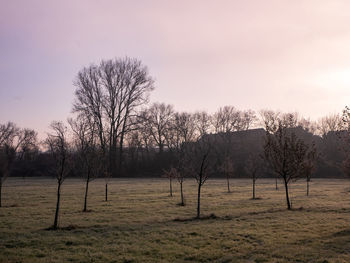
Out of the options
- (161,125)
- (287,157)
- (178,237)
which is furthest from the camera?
(161,125)

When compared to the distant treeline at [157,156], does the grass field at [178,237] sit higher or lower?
lower

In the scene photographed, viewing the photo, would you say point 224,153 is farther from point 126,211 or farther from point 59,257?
point 59,257

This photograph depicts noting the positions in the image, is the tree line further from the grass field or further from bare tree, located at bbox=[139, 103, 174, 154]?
the grass field

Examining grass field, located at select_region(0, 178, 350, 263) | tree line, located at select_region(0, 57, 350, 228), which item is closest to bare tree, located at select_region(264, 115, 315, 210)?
grass field, located at select_region(0, 178, 350, 263)

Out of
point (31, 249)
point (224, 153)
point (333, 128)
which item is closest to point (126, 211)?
point (31, 249)

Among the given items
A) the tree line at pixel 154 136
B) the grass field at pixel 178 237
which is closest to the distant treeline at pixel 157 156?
the tree line at pixel 154 136

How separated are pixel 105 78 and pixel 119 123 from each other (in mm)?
9536

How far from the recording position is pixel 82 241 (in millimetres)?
9633

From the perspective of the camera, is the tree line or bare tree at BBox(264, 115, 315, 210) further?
the tree line

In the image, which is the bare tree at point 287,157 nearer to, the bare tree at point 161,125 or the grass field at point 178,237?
the grass field at point 178,237

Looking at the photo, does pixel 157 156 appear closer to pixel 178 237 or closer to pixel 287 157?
pixel 287 157

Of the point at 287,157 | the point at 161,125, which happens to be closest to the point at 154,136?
the point at 161,125

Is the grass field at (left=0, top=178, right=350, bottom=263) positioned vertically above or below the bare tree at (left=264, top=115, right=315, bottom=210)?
below

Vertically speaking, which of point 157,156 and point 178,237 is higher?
point 157,156
